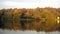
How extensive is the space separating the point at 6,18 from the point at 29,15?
0.30 meters

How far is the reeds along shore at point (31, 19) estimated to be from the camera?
4.53 feet

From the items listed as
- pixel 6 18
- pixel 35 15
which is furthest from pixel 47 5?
pixel 6 18

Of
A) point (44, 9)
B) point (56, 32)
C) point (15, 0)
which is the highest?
point (15, 0)

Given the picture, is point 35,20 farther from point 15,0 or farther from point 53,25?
point 15,0

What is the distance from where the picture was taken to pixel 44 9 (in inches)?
55.4

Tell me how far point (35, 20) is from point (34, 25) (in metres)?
0.06

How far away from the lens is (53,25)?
1377 mm

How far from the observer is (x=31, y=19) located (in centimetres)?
141

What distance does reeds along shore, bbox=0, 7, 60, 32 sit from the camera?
1380 millimetres

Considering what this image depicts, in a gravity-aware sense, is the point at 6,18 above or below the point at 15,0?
below

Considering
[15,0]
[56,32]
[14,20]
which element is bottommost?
[56,32]

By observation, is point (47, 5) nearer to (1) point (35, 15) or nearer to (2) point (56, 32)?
(1) point (35, 15)

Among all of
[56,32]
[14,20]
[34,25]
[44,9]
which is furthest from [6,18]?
[56,32]

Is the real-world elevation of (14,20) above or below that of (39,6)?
below
